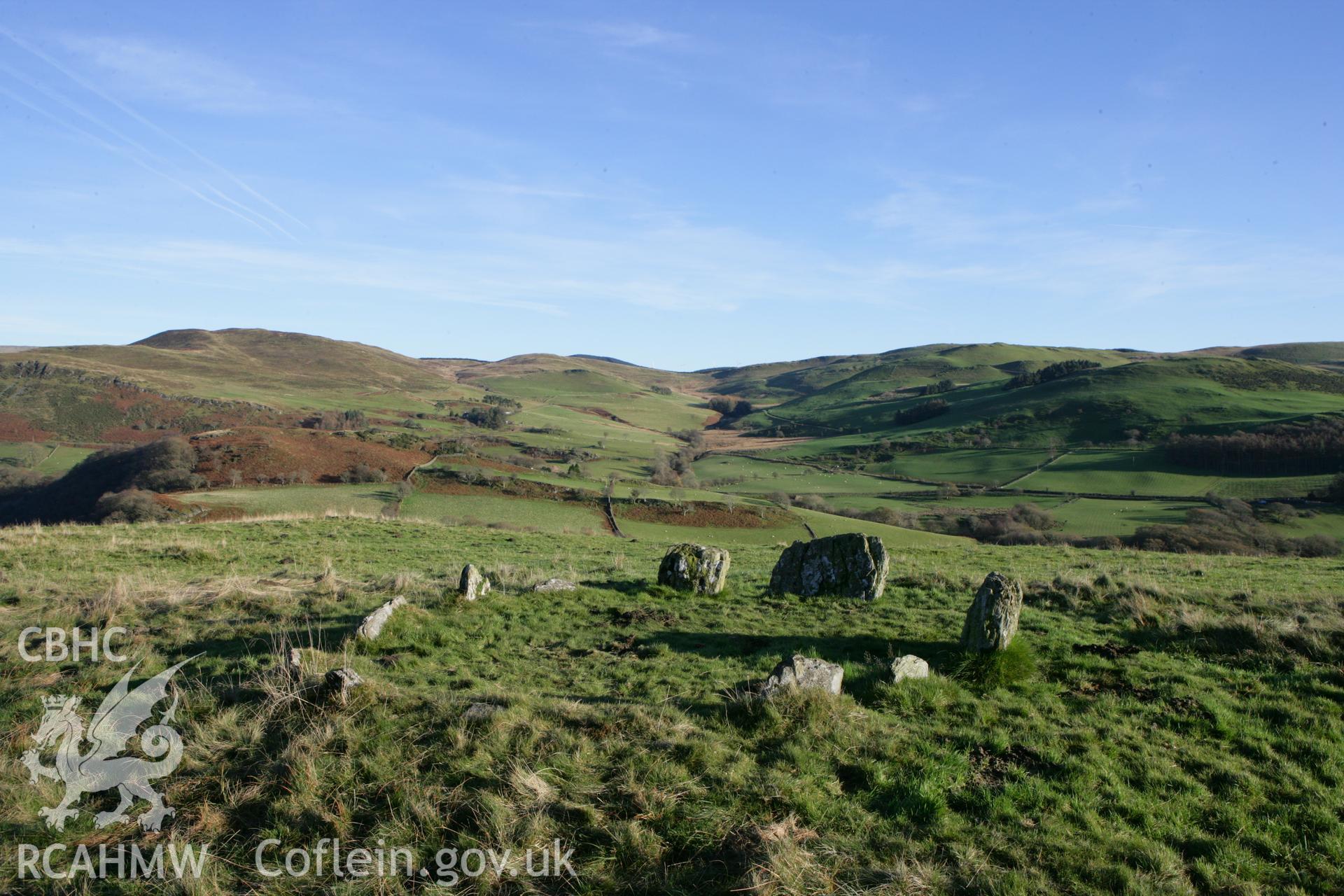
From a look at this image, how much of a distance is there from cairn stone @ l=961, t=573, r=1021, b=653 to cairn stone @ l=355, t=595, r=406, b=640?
10.1 meters

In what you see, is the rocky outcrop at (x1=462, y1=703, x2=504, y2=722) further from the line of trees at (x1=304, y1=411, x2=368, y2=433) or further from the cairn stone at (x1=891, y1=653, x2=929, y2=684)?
the line of trees at (x1=304, y1=411, x2=368, y2=433)

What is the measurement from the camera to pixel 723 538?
153 feet

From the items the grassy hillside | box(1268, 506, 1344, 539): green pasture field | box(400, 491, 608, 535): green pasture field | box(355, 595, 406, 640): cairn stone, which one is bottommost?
box(1268, 506, 1344, 539): green pasture field

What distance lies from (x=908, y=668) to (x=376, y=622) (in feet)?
29.8

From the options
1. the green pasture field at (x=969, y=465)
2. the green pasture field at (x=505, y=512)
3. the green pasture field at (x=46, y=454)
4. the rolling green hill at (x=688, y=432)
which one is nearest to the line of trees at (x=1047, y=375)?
the rolling green hill at (x=688, y=432)

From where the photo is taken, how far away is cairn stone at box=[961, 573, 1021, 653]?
10.4 metres

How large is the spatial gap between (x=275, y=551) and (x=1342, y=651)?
26441 mm

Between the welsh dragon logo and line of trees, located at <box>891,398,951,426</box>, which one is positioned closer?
the welsh dragon logo

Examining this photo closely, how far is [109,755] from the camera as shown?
796cm

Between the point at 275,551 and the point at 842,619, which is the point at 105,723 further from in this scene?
the point at 275,551

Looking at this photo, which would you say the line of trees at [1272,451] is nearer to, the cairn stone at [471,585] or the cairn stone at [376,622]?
the cairn stone at [471,585]

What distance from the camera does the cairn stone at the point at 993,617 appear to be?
10422 millimetres

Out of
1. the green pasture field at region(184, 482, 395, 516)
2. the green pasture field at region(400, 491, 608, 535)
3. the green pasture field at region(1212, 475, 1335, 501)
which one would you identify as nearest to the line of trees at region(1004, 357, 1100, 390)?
the green pasture field at region(1212, 475, 1335, 501)

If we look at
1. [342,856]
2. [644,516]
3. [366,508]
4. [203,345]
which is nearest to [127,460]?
[366,508]
